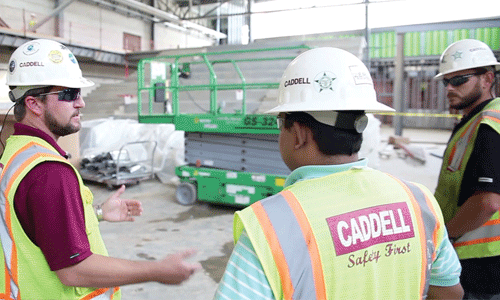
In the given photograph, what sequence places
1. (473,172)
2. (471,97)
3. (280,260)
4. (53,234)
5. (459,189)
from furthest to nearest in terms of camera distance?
(471,97), (459,189), (473,172), (53,234), (280,260)

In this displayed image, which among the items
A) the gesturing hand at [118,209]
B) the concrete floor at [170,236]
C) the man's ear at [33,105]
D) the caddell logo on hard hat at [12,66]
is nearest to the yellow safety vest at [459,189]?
the gesturing hand at [118,209]

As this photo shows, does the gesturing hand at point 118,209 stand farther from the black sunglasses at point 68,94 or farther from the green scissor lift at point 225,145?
the green scissor lift at point 225,145

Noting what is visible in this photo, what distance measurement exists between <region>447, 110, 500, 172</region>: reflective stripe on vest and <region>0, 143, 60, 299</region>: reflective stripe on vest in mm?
1981

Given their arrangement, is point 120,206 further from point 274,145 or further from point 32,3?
point 32,3

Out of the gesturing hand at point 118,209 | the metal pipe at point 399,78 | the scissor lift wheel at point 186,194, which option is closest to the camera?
the gesturing hand at point 118,209

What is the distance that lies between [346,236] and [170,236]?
500 cm

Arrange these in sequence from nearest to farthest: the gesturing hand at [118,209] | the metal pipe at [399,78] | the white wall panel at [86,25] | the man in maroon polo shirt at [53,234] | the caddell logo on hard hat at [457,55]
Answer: the man in maroon polo shirt at [53,234]
the gesturing hand at [118,209]
the caddell logo on hard hat at [457,55]
the metal pipe at [399,78]
the white wall panel at [86,25]

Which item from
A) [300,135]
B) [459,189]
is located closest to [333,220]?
[300,135]

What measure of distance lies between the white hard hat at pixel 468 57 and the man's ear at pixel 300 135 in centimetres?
155

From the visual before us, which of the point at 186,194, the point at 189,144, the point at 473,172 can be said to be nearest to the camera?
the point at 473,172

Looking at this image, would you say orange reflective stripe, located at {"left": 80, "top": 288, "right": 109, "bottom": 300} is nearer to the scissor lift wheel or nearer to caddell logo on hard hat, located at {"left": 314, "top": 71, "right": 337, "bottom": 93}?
caddell logo on hard hat, located at {"left": 314, "top": 71, "right": 337, "bottom": 93}

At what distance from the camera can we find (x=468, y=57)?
7.66 ft

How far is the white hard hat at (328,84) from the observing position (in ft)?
4.01

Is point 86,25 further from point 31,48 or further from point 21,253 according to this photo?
point 21,253
